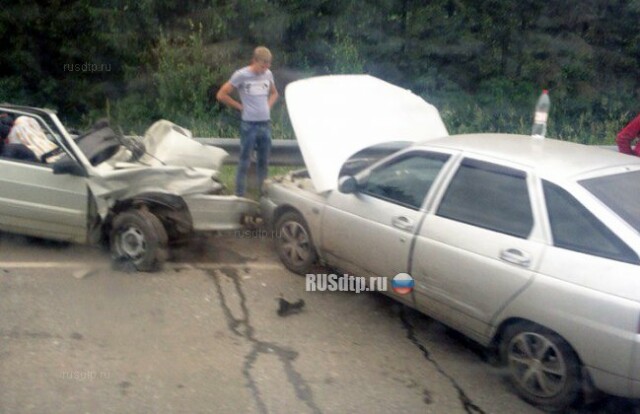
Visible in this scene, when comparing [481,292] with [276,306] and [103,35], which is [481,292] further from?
[103,35]

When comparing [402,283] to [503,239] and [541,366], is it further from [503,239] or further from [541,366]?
[541,366]

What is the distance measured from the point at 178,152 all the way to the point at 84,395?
10.1ft

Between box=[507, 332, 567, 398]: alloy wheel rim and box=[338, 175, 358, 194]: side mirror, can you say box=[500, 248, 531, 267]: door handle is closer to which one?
box=[507, 332, 567, 398]: alloy wheel rim

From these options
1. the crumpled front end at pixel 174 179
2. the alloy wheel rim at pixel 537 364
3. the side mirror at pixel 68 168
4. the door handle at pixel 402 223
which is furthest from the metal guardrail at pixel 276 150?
the alloy wheel rim at pixel 537 364

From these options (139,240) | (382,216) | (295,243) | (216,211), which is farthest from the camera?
(216,211)

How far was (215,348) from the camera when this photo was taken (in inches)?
215

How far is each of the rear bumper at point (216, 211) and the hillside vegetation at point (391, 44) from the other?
Answer: 7.17m

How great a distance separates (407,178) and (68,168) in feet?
9.50

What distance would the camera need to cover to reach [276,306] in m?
6.25

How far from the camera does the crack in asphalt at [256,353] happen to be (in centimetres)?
484

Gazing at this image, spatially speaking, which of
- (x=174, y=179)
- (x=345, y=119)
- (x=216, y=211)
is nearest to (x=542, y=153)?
(x=345, y=119)

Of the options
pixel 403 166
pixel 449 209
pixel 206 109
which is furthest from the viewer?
pixel 206 109

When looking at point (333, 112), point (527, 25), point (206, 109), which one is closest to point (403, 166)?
point (333, 112)

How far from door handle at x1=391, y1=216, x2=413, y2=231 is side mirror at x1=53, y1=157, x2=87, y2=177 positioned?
2787 millimetres
